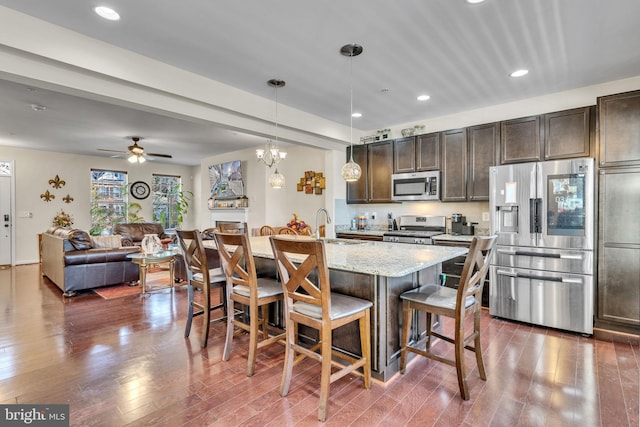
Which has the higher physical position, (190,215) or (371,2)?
(371,2)

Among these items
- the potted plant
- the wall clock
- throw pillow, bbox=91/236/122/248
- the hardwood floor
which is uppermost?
the wall clock

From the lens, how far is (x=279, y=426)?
5.89ft

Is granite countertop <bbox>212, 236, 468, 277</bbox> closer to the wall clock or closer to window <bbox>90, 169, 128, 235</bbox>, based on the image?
window <bbox>90, 169, 128, 235</bbox>

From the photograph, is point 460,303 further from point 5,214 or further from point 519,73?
point 5,214

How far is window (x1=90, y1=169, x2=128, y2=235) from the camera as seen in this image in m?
8.36

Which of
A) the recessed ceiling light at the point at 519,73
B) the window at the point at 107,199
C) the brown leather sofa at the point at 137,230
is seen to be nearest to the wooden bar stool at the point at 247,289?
the recessed ceiling light at the point at 519,73

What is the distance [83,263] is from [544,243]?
240 inches

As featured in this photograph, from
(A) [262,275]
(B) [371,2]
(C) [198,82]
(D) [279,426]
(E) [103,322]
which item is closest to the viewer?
(D) [279,426]

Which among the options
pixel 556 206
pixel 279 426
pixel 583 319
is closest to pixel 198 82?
pixel 279 426

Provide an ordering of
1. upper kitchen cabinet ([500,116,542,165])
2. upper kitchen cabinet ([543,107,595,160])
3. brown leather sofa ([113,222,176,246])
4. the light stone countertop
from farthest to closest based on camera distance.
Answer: brown leather sofa ([113,222,176,246]) < the light stone countertop < upper kitchen cabinet ([500,116,542,165]) < upper kitchen cabinet ([543,107,595,160])

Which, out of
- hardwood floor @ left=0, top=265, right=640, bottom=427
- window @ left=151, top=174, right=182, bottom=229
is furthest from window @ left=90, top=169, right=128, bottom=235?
hardwood floor @ left=0, top=265, right=640, bottom=427

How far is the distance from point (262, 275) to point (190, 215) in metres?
8.31

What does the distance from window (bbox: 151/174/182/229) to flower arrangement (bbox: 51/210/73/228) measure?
6.74ft

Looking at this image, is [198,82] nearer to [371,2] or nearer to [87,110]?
[371,2]
